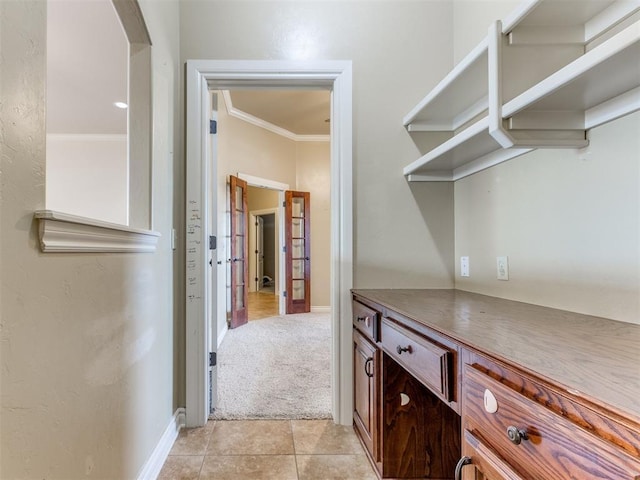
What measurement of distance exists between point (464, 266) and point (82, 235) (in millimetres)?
1787

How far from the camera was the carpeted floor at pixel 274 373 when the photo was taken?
2150 millimetres

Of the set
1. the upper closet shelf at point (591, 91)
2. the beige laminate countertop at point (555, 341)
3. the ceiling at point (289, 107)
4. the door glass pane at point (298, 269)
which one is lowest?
the door glass pane at point (298, 269)

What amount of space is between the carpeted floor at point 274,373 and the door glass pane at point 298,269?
1131 millimetres

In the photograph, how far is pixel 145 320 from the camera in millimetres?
1482

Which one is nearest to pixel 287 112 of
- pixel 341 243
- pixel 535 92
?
pixel 341 243

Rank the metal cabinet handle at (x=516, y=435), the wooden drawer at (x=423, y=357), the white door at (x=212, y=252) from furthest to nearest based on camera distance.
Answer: the white door at (x=212, y=252)
the wooden drawer at (x=423, y=357)
the metal cabinet handle at (x=516, y=435)

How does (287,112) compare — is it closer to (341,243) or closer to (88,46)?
(88,46)

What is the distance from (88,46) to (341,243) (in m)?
2.39

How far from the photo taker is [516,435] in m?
0.66

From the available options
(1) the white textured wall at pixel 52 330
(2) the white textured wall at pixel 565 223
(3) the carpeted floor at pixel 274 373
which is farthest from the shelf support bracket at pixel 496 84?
(3) the carpeted floor at pixel 274 373

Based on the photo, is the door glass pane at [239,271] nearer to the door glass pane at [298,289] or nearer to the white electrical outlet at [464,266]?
the door glass pane at [298,289]

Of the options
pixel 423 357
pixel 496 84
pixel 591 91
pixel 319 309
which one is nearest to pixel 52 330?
pixel 423 357

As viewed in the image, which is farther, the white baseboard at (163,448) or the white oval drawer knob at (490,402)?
the white baseboard at (163,448)

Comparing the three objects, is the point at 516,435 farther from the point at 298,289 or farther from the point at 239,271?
the point at 298,289
